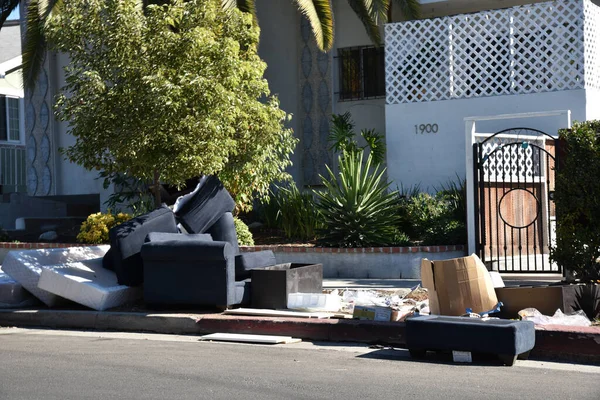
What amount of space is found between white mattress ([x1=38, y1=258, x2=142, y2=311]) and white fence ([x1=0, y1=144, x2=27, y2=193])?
1686cm

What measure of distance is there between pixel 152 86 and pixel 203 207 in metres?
1.77

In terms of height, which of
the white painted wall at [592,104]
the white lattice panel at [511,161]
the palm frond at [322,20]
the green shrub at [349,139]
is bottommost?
the white lattice panel at [511,161]

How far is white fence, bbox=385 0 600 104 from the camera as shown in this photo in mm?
17000

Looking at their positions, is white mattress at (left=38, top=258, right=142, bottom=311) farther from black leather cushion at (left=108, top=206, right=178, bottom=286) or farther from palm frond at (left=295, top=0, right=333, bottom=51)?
palm frond at (left=295, top=0, right=333, bottom=51)

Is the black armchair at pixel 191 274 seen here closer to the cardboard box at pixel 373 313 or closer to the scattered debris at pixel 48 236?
the cardboard box at pixel 373 313

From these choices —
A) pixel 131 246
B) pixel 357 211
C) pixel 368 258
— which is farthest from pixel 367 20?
pixel 131 246

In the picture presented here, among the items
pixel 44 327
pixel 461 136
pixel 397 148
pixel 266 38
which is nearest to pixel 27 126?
pixel 266 38

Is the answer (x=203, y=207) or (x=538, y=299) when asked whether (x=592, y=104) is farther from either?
(x=203, y=207)

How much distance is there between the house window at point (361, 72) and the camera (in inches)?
823

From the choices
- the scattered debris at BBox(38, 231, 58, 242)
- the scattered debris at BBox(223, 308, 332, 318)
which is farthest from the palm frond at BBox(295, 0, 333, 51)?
the scattered debris at BBox(223, 308, 332, 318)

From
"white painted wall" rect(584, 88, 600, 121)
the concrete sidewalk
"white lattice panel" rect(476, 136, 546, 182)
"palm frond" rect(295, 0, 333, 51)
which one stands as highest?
"palm frond" rect(295, 0, 333, 51)

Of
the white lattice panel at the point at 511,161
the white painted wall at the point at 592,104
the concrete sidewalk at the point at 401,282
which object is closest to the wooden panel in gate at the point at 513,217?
the white lattice panel at the point at 511,161

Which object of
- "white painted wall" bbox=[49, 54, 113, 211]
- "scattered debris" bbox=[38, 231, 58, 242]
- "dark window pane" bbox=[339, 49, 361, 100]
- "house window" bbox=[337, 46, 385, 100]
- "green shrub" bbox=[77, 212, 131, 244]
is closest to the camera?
"green shrub" bbox=[77, 212, 131, 244]

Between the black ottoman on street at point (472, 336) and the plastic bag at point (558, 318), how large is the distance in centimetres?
71
